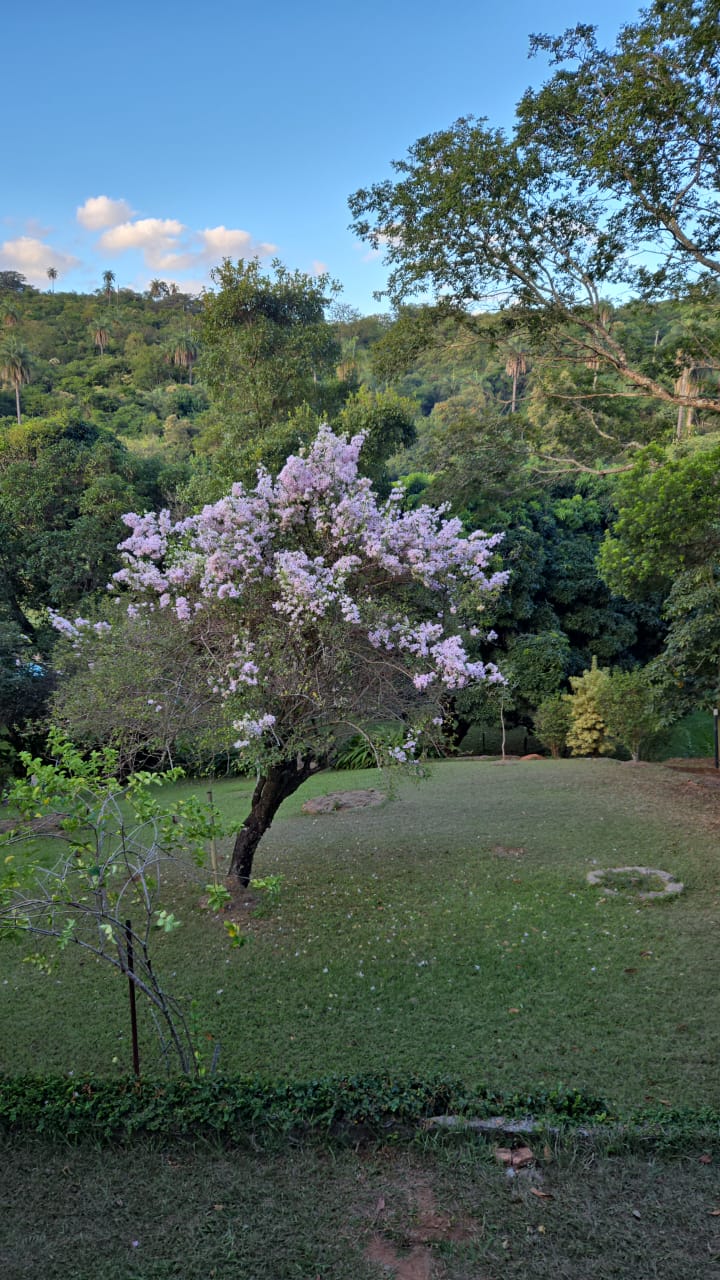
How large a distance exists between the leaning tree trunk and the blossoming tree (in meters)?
0.70

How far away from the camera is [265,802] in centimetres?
702

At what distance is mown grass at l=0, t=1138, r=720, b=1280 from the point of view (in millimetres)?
2697

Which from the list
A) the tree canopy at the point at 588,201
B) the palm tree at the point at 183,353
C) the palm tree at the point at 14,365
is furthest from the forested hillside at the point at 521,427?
the palm tree at the point at 183,353

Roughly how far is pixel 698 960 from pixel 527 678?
11350 mm

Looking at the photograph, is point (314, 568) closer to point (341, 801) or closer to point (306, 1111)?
point (306, 1111)

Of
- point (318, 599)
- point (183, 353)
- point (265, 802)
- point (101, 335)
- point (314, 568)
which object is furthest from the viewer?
point (101, 335)

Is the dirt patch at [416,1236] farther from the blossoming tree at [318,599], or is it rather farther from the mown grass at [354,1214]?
the blossoming tree at [318,599]

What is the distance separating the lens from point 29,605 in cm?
1617

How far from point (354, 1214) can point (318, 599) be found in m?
3.59

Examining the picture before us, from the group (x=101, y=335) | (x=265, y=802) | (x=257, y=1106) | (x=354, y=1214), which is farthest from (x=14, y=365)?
(x=354, y=1214)

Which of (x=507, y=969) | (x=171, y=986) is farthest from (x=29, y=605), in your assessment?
(x=507, y=969)

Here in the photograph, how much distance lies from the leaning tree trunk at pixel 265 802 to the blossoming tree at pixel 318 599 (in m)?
0.70

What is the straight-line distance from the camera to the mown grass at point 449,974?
428 centimetres

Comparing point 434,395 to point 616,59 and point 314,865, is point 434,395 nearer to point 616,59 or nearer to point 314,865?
point 616,59
